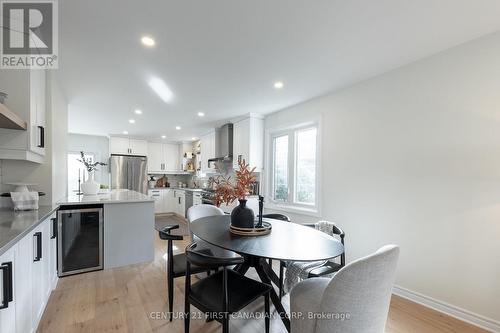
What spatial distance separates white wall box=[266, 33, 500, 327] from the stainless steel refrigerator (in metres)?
5.75

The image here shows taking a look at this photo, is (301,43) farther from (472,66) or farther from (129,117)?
(129,117)

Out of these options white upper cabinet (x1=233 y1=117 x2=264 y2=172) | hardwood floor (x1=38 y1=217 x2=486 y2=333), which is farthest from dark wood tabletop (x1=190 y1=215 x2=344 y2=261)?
white upper cabinet (x1=233 y1=117 x2=264 y2=172)

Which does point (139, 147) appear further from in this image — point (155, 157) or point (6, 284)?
point (6, 284)

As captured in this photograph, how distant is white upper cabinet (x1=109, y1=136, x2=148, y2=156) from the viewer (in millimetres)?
6551

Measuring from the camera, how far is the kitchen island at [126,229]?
10.2ft

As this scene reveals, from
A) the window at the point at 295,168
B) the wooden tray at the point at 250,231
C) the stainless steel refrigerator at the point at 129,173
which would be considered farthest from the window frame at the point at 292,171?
the stainless steel refrigerator at the point at 129,173

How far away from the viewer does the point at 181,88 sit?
310 cm

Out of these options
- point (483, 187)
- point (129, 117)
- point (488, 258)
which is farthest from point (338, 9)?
point (129, 117)

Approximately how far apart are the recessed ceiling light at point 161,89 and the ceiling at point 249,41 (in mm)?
83

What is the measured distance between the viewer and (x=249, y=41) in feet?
6.65

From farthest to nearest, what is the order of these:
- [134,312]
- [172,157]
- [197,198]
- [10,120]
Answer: [172,157] < [197,198] < [134,312] < [10,120]

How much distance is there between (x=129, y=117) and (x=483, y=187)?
5.27 meters

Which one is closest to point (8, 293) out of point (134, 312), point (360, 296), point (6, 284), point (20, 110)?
point (6, 284)

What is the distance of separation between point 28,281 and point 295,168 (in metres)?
3.37
